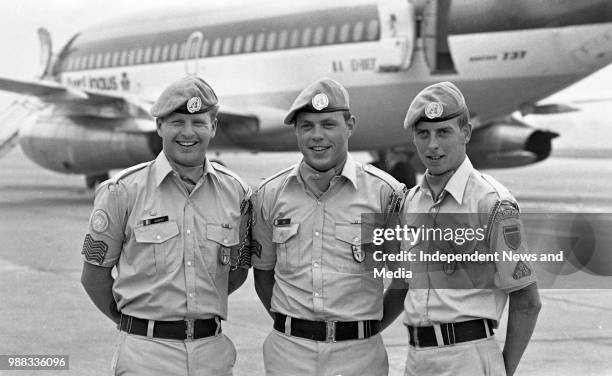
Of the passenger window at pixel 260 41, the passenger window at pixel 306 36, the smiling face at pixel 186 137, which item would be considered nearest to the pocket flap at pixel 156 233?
the smiling face at pixel 186 137

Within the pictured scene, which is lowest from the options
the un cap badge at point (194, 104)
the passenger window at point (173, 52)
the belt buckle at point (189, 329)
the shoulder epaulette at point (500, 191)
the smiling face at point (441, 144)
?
the belt buckle at point (189, 329)

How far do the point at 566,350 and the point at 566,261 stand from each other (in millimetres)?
2305

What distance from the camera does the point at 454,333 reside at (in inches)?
130

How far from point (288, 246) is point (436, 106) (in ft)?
2.38

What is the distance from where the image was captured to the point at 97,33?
1967 cm

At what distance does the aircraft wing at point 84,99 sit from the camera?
16.0m

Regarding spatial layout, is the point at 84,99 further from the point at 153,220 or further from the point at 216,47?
the point at 153,220

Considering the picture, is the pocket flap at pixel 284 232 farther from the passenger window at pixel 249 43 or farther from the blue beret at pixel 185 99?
the passenger window at pixel 249 43

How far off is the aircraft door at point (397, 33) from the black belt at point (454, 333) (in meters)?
11.4

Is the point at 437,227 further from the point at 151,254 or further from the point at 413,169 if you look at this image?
the point at 413,169

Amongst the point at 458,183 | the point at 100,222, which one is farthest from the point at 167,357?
the point at 458,183

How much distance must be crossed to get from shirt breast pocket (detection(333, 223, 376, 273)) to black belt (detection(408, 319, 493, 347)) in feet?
1.20

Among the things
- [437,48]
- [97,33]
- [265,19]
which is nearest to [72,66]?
[97,33]

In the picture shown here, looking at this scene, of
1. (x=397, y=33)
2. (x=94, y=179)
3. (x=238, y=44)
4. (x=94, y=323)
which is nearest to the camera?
(x=94, y=323)
